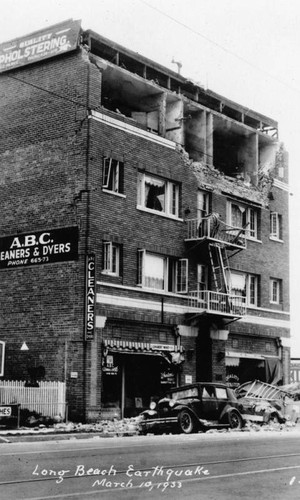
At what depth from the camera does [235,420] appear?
26547 mm

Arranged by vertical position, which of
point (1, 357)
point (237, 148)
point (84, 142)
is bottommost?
point (1, 357)

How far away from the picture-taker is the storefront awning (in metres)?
29.2

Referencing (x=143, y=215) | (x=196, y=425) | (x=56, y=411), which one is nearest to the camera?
(x=196, y=425)

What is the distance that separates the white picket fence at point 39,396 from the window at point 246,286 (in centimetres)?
1172

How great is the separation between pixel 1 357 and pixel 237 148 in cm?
2136

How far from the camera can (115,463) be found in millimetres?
14117

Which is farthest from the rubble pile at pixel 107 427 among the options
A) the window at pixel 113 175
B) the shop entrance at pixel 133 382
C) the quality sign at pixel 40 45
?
the quality sign at pixel 40 45

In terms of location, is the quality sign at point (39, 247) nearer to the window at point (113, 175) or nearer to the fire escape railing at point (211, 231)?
the window at point (113, 175)

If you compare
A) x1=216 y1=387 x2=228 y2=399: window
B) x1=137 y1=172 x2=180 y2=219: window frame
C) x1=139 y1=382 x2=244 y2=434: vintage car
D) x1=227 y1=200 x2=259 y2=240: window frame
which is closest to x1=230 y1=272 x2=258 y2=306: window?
x1=227 y1=200 x2=259 y2=240: window frame

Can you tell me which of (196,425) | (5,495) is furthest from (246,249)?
(5,495)

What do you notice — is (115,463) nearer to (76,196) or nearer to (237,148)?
(76,196)

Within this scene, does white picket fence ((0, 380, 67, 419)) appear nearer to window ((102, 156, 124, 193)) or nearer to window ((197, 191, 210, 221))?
window ((102, 156, 124, 193))

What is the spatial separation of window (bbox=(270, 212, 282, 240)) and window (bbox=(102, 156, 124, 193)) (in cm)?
1131

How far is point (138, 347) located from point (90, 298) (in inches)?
139
